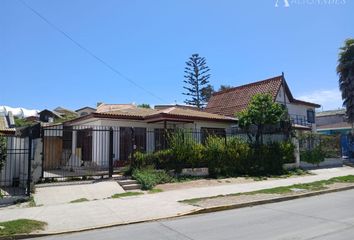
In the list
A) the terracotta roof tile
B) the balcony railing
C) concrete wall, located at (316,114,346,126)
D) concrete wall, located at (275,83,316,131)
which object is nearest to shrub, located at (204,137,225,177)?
the terracotta roof tile

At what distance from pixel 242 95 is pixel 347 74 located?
32.1 feet

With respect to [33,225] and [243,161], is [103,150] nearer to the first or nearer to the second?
[243,161]

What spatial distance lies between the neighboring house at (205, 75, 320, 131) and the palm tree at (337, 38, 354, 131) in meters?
2.79

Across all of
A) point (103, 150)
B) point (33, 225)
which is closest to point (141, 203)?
point (33, 225)

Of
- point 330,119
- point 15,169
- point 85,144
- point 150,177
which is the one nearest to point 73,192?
point 150,177

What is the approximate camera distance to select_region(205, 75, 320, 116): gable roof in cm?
2894

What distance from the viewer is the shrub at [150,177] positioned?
50.0 feet

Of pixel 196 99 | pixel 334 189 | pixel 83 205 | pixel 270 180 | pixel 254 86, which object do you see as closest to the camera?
pixel 83 205

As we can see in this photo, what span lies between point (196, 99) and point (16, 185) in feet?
142

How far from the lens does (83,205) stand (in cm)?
1194

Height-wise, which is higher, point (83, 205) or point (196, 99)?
point (196, 99)

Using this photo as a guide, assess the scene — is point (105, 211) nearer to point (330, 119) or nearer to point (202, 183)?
point (202, 183)

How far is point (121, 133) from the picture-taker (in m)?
22.5

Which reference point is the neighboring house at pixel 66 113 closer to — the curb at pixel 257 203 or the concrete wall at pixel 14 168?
the concrete wall at pixel 14 168
